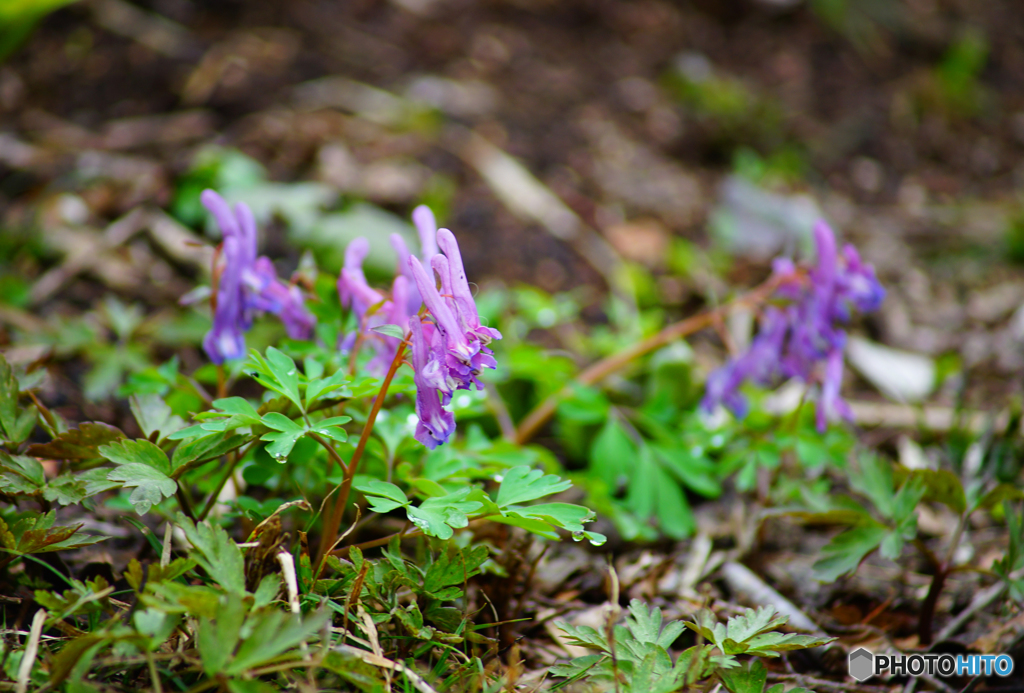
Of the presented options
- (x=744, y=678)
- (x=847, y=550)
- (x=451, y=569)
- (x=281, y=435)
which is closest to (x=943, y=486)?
(x=847, y=550)

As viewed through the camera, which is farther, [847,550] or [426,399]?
[847,550]

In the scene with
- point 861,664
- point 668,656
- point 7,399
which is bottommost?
point 861,664

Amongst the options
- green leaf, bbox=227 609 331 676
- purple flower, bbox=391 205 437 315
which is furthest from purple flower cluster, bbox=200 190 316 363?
green leaf, bbox=227 609 331 676

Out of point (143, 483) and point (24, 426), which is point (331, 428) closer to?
point (143, 483)

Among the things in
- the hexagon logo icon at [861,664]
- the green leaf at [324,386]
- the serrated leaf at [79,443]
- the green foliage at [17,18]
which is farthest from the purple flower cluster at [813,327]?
the green foliage at [17,18]

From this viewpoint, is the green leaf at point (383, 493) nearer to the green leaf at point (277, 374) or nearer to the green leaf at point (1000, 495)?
the green leaf at point (277, 374)

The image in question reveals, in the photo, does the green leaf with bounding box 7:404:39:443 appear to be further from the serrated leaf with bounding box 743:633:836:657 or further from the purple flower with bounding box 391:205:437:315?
the serrated leaf with bounding box 743:633:836:657
